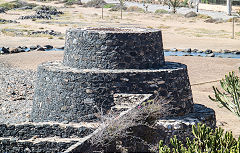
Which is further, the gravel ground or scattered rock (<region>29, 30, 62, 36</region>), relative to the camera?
scattered rock (<region>29, 30, 62, 36</region>)

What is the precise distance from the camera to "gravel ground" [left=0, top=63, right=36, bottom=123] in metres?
20.4

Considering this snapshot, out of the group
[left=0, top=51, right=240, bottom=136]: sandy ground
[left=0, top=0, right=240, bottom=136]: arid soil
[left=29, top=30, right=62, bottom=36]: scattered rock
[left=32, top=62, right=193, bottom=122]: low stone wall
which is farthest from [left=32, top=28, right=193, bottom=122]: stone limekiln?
[left=29, top=30, right=62, bottom=36]: scattered rock

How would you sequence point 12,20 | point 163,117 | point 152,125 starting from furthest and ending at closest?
point 12,20, point 163,117, point 152,125

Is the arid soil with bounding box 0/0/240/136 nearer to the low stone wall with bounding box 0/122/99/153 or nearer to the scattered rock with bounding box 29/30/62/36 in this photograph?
the scattered rock with bounding box 29/30/62/36

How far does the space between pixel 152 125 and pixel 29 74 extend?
18.3 meters

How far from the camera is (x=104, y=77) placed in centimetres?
1563

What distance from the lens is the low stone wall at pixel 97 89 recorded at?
15.6 m

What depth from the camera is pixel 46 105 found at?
1656cm

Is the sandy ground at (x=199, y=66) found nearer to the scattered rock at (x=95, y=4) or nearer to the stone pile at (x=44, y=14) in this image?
the stone pile at (x=44, y=14)

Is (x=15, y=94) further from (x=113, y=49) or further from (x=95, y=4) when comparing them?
(x=95, y=4)

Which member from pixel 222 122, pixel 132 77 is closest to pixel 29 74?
pixel 222 122

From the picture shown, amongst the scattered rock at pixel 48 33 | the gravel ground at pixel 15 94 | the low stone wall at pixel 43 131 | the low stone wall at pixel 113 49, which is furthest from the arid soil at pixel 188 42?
the low stone wall at pixel 43 131

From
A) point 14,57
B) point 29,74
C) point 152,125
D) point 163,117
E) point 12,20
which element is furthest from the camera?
point 12,20

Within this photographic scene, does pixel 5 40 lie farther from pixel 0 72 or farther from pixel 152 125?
pixel 152 125
